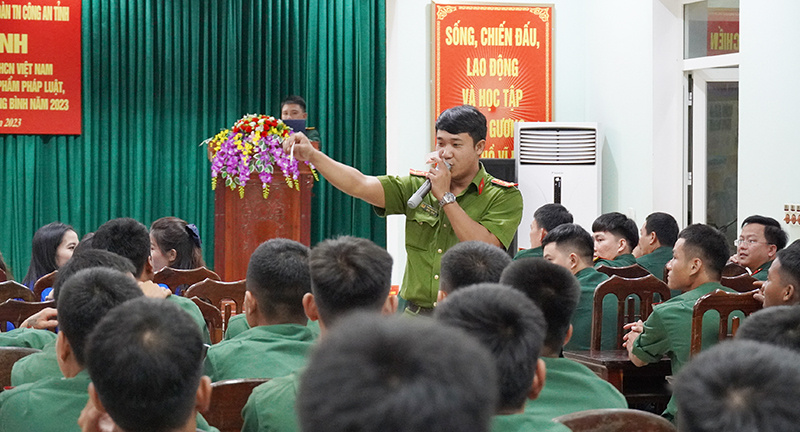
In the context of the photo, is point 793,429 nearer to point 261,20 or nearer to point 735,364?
point 735,364

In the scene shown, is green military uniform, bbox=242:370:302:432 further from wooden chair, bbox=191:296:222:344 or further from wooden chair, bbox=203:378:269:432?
wooden chair, bbox=191:296:222:344

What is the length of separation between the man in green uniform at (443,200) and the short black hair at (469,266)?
0.37 m

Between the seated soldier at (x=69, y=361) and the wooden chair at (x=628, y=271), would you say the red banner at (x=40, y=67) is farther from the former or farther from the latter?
the seated soldier at (x=69, y=361)

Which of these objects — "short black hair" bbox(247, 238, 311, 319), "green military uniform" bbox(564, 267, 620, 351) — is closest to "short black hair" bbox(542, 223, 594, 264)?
"green military uniform" bbox(564, 267, 620, 351)

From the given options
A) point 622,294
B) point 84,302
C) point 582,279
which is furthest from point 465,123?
point 84,302

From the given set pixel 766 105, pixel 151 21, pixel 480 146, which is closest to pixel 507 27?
pixel 766 105

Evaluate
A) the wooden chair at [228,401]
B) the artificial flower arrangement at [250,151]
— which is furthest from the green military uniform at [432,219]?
the artificial flower arrangement at [250,151]

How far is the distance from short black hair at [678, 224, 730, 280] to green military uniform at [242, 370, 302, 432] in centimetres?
204

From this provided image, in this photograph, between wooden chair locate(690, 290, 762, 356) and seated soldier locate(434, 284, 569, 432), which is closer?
seated soldier locate(434, 284, 569, 432)

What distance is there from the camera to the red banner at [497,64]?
747 cm

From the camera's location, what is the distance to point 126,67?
764 cm

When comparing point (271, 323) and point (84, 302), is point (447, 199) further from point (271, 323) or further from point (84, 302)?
point (84, 302)

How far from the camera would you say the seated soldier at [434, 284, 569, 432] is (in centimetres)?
130

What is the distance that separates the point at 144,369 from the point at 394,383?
641 mm
